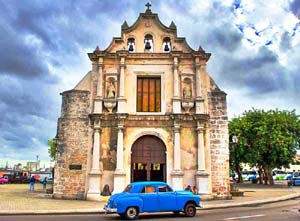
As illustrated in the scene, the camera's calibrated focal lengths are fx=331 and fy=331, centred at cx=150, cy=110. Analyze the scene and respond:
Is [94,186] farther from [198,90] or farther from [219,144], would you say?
[198,90]

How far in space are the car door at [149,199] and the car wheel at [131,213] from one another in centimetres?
37

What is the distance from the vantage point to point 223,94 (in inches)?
862

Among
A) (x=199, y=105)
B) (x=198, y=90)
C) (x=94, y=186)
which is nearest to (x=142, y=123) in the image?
(x=199, y=105)

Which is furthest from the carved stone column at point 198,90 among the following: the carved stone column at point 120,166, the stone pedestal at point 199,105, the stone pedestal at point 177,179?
the carved stone column at point 120,166

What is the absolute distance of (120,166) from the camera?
66.5 feet

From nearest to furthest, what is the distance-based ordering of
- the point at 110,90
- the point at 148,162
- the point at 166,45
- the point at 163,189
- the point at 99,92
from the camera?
the point at 163,189
the point at 148,162
the point at 99,92
the point at 110,90
the point at 166,45

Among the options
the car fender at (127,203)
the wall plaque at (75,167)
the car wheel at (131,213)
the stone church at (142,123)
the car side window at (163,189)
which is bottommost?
the car wheel at (131,213)

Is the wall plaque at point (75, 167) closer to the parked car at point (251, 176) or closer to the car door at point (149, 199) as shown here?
the car door at point (149, 199)

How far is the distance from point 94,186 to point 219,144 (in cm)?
822

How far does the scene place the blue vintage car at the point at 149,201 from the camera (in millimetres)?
12352

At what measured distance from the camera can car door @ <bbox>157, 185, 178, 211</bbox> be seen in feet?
42.4

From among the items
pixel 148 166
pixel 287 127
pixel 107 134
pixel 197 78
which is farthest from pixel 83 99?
pixel 287 127

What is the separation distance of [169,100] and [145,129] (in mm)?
2515

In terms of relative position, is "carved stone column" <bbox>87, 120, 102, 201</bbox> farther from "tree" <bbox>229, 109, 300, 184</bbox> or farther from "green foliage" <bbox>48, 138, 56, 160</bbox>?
"green foliage" <bbox>48, 138, 56, 160</bbox>
